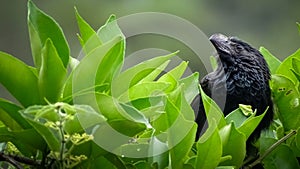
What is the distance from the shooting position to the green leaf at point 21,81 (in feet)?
2.25

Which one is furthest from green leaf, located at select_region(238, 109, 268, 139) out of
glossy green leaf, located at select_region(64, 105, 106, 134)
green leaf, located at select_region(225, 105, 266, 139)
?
glossy green leaf, located at select_region(64, 105, 106, 134)

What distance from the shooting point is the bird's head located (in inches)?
47.6

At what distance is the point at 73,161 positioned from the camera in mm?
687

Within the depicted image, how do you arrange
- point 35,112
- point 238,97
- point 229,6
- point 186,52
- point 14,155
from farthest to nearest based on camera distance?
point 229,6
point 186,52
point 238,97
point 14,155
point 35,112

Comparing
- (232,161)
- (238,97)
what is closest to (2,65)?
(232,161)

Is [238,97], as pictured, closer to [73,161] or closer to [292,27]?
[73,161]

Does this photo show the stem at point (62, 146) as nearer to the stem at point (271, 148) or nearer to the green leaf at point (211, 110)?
the green leaf at point (211, 110)

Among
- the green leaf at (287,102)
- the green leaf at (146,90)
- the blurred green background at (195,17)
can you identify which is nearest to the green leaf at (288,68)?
the green leaf at (287,102)

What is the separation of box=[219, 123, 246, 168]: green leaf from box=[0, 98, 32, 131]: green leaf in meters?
0.22

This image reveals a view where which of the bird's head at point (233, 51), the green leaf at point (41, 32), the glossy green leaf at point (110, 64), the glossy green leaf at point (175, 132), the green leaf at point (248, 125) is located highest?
the green leaf at point (41, 32)

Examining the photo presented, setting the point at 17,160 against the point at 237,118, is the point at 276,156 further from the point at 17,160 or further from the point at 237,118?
the point at 17,160

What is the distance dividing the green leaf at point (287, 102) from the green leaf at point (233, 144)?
152mm

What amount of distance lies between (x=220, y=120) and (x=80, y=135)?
7.4 inches

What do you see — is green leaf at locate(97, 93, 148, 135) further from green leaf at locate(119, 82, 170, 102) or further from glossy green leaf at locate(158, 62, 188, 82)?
glossy green leaf at locate(158, 62, 188, 82)
